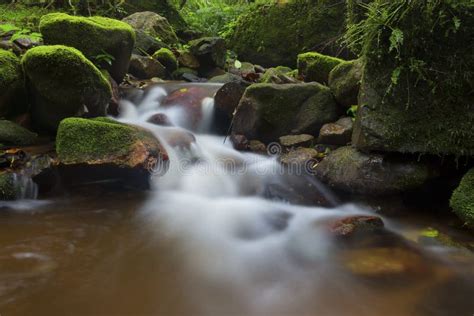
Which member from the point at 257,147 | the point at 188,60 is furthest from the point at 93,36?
the point at 188,60

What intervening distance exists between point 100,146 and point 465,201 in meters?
4.01

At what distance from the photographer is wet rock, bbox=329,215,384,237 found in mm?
3506

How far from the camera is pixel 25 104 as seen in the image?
17.5 ft

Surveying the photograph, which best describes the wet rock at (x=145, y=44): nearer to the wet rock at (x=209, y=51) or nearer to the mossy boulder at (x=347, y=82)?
the wet rock at (x=209, y=51)

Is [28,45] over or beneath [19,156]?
over

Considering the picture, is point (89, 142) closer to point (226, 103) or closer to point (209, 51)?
point (226, 103)

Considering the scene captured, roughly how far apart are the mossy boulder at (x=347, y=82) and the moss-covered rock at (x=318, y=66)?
Result: 3.12 ft

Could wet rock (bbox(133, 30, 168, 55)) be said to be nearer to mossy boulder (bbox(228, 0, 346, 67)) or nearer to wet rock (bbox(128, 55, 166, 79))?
wet rock (bbox(128, 55, 166, 79))

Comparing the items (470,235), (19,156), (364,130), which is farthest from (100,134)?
(470,235)

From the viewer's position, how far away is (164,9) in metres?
13.2

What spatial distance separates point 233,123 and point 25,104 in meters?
3.17

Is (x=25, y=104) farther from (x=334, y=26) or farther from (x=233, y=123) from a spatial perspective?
(x=334, y=26)

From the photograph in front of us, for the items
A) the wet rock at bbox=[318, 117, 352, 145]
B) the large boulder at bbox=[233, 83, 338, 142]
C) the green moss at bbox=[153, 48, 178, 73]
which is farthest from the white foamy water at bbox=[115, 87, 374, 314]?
the green moss at bbox=[153, 48, 178, 73]

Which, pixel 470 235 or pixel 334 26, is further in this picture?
pixel 334 26
